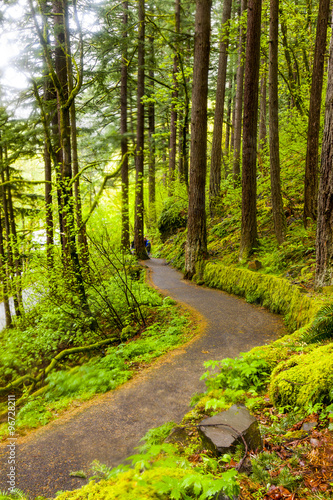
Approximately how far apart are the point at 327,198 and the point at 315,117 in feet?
17.8

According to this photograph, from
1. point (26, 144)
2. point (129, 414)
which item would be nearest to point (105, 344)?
point (129, 414)

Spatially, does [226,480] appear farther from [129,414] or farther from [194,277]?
[194,277]

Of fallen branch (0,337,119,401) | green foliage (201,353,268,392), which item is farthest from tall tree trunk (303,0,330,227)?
fallen branch (0,337,119,401)

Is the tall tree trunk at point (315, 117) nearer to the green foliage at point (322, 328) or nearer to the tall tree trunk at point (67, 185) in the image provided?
the green foliage at point (322, 328)

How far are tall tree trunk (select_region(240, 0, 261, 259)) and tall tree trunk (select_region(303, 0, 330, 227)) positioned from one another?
5.36 ft

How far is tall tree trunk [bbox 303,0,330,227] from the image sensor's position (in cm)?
890

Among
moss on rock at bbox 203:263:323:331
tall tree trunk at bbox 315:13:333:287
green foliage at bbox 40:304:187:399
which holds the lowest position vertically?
green foliage at bbox 40:304:187:399

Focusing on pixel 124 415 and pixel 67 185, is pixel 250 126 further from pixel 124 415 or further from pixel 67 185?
pixel 124 415

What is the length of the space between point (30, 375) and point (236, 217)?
33.5 ft

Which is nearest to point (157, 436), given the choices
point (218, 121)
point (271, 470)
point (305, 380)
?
point (271, 470)

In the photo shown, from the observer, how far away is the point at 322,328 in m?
3.79

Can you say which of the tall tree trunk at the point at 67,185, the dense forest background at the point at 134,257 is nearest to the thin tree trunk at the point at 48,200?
the dense forest background at the point at 134,257

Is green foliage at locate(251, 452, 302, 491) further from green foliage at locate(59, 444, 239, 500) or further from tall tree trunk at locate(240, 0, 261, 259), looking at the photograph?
tall tree trunk at locate(240, 0, 261, 259)

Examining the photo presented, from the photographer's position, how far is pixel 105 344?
7.41 metres
